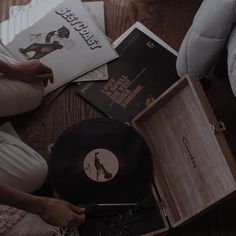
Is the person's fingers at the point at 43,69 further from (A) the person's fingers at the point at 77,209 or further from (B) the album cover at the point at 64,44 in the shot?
(A) the person's fingers at the point at 77,209

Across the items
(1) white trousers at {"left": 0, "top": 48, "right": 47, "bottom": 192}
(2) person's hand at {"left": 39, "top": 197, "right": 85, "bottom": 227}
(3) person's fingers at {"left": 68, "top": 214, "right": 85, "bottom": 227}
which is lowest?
(3) person's fingers at {"left": 68, "top": 214, "right": 85, "bottom": 227}

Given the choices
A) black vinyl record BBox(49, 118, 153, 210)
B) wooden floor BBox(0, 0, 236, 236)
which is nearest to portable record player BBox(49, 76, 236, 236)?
black vinyl record BBox(49, 118, 153, 210)

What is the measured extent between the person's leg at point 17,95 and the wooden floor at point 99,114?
0.06 m

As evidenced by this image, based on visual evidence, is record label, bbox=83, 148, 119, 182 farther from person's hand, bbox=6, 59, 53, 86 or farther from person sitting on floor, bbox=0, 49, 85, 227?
person's hand, bbox=6, 59, 53, 86

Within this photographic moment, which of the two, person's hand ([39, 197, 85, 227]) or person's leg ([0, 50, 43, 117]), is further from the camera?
person's leg ([0, 50, 43, 117])

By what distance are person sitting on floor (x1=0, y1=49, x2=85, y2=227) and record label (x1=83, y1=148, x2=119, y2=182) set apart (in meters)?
0.10

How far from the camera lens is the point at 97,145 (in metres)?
1.06

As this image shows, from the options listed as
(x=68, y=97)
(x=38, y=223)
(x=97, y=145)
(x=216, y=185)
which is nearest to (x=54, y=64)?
(x=68, y=97)

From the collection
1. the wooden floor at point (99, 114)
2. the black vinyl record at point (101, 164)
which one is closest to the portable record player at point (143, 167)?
the black vinyl record at point (101, 164)

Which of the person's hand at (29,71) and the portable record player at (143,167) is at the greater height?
the person's hand at (29,71)

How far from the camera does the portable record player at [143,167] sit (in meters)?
0.95

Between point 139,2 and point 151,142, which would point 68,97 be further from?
point 139,2

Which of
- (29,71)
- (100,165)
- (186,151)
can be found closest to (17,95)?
(29,71)

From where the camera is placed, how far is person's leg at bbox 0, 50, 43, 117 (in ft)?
3.51
